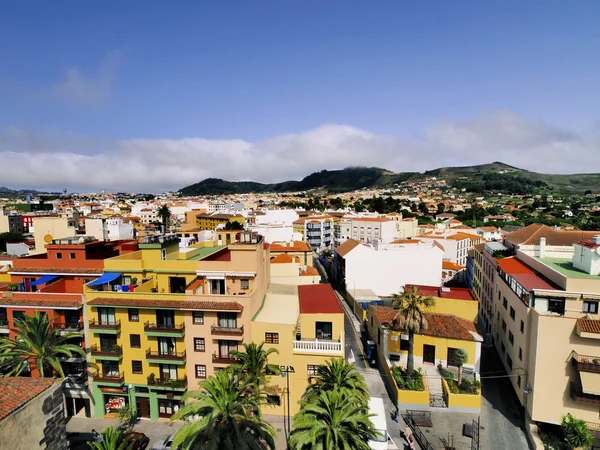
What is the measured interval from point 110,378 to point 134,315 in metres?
5.98

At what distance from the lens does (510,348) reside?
34.5 meters

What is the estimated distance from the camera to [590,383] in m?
25.7

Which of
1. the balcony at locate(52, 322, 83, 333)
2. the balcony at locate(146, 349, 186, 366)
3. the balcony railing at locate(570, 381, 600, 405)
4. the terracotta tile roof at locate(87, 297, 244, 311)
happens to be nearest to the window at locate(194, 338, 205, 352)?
the balcony at locate(146, 349, 186, 366)

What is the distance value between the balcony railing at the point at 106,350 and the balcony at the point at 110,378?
6.54 ft

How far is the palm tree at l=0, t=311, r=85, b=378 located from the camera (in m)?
27.0

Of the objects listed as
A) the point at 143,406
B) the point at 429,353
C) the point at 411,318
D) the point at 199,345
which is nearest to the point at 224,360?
the point at 199,345

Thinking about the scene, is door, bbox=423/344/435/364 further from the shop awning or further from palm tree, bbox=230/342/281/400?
palm tree, bbox=230/342/281/400

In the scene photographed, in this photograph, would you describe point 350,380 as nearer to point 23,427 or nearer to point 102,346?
point 23,427

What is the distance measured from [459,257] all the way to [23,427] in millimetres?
88618

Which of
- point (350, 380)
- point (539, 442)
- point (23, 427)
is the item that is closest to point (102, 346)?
point (23, 427)

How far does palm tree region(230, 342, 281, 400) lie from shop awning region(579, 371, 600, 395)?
2336 cm

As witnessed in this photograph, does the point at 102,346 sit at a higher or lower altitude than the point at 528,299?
lower

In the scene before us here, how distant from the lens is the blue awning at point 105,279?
3062 centimetres

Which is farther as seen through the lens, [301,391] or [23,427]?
[301,391]
